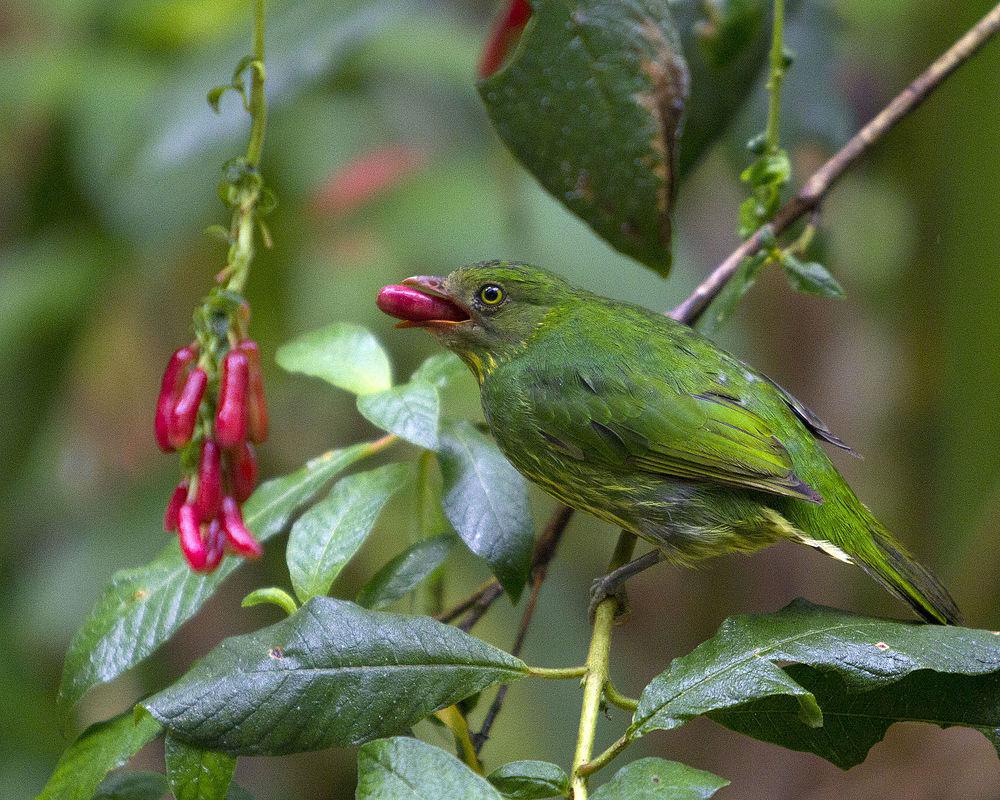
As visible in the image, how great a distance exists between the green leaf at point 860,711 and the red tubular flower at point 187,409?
80cm

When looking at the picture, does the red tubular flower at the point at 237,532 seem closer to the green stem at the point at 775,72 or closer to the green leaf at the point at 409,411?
the green leaf at the point at 409,411

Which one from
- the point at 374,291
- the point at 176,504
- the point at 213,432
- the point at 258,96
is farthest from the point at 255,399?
the point at 374,291

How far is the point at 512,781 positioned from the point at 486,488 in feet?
1.56

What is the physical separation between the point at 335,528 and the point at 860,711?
0.72 metres

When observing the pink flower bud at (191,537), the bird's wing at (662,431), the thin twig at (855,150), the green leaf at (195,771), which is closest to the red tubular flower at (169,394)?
the pink flower bud at (191,537)

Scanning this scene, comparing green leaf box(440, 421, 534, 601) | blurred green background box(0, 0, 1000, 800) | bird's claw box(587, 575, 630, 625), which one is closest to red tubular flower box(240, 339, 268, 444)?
green leaf box(440, 421, 534, 601)

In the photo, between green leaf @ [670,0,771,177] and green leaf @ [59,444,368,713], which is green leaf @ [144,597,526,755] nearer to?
green leaf @ [59,444,368,713]

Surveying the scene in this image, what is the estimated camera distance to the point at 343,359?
1845mm

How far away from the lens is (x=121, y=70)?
11.0 ft

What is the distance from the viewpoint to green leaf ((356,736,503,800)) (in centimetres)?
118

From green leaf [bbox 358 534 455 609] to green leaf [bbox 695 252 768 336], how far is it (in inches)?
25.8

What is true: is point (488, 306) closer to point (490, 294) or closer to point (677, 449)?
point (490, 294)

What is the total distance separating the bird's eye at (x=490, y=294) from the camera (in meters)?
2.15

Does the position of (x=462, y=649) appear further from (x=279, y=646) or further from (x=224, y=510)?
(x=224, y=510)
